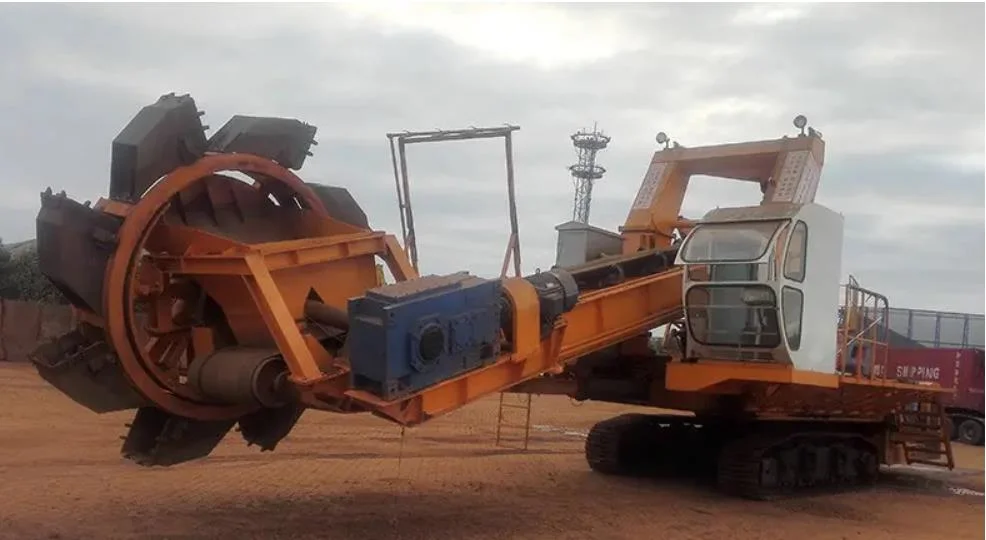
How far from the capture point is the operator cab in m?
9.20

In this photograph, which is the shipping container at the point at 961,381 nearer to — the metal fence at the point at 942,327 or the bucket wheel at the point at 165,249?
the metal fence at the point at 942,327

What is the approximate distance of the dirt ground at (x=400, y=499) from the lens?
8.26 m

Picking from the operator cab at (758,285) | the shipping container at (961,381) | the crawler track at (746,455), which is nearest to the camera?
the operator cab at (758,285)

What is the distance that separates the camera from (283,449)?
47.0ft

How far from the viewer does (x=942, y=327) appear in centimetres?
3862

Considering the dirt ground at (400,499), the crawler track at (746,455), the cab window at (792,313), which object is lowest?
the dirt ground at (400,499)

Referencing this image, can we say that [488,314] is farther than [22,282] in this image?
No

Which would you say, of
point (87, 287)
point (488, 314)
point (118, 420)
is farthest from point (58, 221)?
point (118, 420)

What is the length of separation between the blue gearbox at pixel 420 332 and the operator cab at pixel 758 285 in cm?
308

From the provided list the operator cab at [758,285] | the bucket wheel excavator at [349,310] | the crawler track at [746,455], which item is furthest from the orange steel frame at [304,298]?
the crawler track at [746,455]

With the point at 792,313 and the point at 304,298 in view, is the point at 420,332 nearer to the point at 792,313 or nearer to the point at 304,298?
the point at 304,298

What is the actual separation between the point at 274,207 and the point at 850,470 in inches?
319

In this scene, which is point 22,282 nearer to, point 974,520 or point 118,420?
point 118,420

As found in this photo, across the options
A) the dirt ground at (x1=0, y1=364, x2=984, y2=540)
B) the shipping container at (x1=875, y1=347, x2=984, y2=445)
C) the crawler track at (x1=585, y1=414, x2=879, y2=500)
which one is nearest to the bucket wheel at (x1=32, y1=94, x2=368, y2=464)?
the dirt ground at (x1=0, y1=364, x2=984, y2=540)
